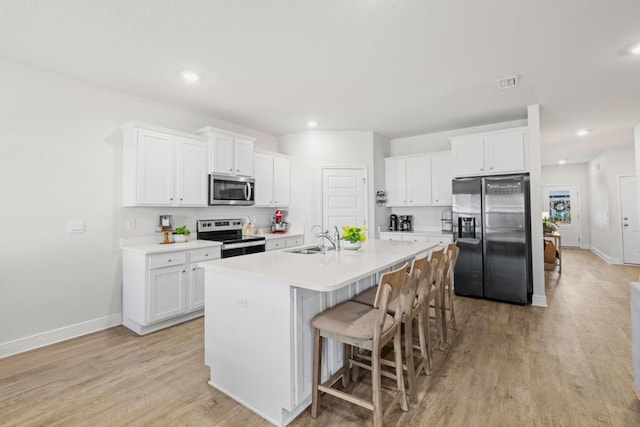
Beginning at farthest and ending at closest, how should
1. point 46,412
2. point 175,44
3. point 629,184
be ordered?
point 629,184 < point 175,44 < point 46,412

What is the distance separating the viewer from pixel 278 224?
5.36 meters

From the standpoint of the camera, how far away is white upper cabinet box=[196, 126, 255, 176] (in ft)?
Answer: 13.4

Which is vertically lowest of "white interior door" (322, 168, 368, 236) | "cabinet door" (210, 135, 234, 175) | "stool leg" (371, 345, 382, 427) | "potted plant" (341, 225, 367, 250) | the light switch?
"stool leg" (371, 345, 382, 427)

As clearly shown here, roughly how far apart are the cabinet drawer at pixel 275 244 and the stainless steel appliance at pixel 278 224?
0.48m

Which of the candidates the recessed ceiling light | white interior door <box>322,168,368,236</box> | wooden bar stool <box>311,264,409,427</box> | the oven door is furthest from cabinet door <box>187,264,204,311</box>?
white interior door <box>322,168,368,236</box>

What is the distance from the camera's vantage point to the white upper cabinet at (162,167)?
11.2ft

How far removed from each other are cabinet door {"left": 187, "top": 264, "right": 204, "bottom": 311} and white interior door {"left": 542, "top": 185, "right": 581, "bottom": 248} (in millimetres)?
9699

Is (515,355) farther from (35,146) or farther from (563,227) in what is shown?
(563,227)

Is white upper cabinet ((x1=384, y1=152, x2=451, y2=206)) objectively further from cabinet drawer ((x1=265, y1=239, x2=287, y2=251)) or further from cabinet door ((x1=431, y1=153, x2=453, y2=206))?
cabinet drawer ((x1=265, y1=239, x2=287, y2=251))

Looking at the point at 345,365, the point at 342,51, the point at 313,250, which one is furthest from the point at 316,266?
the point at 342,51

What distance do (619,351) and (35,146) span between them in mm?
5692

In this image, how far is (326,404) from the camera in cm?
203

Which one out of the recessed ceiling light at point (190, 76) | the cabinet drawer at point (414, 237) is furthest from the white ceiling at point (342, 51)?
the cabinet drawer at point (414, 237)

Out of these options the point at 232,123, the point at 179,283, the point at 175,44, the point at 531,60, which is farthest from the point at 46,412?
the point at 531,60
